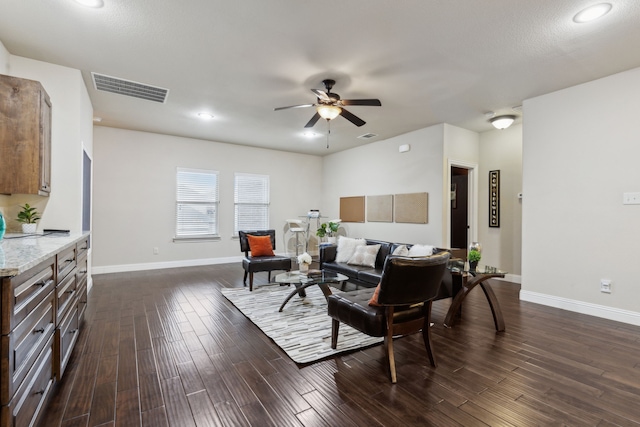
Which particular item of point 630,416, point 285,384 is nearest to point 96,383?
point 285,384

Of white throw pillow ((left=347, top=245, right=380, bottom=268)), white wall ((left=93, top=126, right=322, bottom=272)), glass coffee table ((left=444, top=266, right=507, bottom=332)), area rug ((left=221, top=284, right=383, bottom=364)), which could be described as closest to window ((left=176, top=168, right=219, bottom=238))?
white wall ((left=93, top=126, right=322, bottom=272))

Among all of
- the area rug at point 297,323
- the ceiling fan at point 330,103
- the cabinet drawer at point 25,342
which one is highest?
the ceiling fan at point 330,103

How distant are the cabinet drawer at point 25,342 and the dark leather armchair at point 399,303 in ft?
6.43

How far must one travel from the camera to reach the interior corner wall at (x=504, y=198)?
17.4ft

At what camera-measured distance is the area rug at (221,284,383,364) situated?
2.63 m

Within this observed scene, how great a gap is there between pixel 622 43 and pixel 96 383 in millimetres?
5336

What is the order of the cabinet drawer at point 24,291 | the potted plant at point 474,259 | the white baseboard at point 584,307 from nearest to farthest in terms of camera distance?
the cabinet drawer at point 24,291 → the potted plant at point 474,259 → the white baseboard at point 584,307

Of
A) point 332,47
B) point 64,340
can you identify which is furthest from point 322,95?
point 64,340

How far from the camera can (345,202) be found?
24.7ft

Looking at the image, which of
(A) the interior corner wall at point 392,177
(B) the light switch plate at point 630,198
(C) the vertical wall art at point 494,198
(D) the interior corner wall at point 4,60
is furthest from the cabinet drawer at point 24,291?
(C) the vertical wall art at point 494,198

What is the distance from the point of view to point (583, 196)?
3.67 meters

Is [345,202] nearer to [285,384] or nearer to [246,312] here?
[246,312]

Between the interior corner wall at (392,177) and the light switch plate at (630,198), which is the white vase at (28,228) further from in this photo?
the light switch plate at (630,198)

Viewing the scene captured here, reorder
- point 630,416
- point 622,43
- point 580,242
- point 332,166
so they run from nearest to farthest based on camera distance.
→ point 630,416 < point 622,43 < point 580,242 < point 332,166
